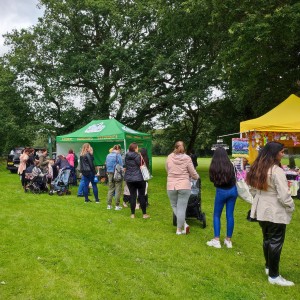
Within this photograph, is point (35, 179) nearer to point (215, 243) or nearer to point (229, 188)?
point (215, 243)

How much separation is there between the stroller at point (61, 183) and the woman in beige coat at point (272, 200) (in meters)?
8.41

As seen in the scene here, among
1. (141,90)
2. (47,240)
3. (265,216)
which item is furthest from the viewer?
(141,90)

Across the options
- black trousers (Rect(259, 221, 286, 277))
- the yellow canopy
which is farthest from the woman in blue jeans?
the yellow canopy

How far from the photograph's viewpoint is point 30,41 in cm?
2291

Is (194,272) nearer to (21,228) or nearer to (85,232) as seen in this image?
(85,232)

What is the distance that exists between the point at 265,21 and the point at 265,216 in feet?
27.5

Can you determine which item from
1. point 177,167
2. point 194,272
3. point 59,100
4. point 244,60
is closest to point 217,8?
point 244,60

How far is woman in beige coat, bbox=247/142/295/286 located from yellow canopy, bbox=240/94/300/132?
7047 mm

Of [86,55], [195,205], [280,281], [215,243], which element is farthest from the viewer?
[86,55]

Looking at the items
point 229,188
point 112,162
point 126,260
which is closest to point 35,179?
point 112,162

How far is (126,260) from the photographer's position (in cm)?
513

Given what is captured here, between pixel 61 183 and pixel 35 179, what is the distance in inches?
34.7

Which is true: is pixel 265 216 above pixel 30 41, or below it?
below

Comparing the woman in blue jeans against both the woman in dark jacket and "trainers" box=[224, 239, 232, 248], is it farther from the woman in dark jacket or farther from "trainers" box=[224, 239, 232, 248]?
the woman in dark jacket
